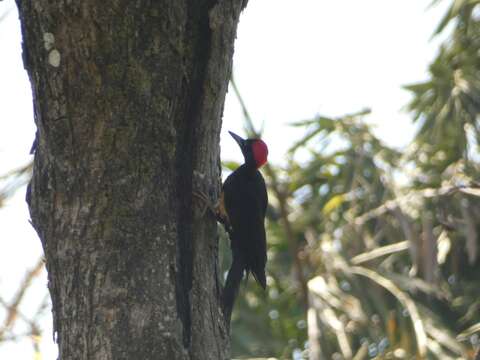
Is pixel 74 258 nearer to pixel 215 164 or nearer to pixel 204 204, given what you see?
pixel 204 204

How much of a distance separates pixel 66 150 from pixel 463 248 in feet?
15.5

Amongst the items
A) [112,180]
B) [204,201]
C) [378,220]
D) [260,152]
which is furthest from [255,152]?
[112,180]

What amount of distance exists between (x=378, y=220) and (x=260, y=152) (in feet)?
3.77

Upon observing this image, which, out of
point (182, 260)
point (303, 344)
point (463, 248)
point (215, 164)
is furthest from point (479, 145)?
point (182, 260)

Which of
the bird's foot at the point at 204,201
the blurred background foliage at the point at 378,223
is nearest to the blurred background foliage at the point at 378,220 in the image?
the blurred background foliage at the point at 378,223

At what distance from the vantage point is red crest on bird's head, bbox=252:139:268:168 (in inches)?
201

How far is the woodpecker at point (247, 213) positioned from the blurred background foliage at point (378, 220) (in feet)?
1.77

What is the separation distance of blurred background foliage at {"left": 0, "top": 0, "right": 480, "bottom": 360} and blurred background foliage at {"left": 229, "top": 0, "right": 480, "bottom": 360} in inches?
0.4

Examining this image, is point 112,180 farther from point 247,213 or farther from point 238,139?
point 238,139

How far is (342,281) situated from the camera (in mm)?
6414

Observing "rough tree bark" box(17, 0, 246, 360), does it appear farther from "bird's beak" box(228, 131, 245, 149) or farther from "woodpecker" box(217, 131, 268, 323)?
"bird's beak" box(228, 131, 245, 149)

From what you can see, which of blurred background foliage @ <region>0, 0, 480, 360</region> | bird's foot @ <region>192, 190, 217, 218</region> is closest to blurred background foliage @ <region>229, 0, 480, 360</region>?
blurred background foliage @ <region>0, 0, 480, 360</region>

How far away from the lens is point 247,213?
16.0 ft

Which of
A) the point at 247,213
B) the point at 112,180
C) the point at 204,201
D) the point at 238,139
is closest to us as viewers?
the point at 112,180
